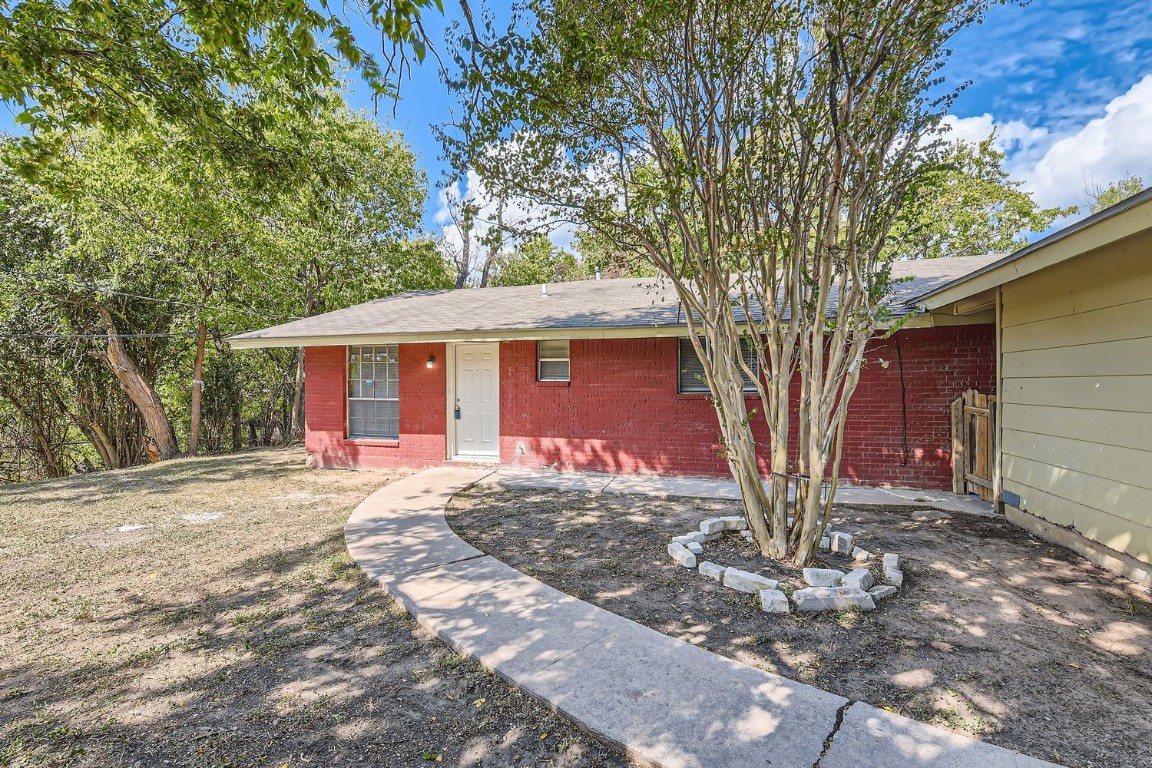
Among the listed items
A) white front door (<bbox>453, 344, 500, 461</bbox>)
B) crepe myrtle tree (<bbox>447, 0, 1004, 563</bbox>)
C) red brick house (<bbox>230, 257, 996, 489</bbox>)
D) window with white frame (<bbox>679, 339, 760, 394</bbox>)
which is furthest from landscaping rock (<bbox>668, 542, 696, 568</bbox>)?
white front door (<bbox>453, 344, 500, 461</bbox>)

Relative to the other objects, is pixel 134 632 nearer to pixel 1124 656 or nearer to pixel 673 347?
pixel 1124 656

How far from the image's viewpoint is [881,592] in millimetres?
3402

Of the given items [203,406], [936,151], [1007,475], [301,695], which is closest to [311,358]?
[301,695]

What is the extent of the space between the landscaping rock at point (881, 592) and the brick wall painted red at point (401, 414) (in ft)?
22.0

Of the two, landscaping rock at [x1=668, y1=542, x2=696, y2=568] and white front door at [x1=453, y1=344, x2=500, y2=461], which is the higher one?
white front door at [x1=453, y1=344, x2=500, y2=461]

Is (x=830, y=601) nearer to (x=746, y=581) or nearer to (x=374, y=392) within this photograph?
(x=746, y=581)

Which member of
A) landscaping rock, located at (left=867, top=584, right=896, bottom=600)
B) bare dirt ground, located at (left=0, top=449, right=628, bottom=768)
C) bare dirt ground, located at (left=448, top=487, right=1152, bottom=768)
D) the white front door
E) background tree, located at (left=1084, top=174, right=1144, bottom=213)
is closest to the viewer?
bare dirt ground, located at (left=0, top=449, right=628, bottom=768)

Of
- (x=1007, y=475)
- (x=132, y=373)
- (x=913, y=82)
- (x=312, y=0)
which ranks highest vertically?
(x=312, y=0)

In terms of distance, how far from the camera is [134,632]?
→ 126 inches

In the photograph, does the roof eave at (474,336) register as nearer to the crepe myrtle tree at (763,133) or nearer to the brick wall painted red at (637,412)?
the brick wall painted red at (637,412)

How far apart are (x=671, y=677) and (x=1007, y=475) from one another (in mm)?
4992

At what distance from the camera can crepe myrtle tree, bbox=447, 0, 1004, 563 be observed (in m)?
3.48

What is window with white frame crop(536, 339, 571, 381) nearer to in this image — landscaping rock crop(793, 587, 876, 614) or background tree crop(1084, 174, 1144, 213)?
landscaping rock crop(793, 587, 876, 614)

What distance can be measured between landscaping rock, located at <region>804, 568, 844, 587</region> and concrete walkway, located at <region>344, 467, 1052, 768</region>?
1125mm
